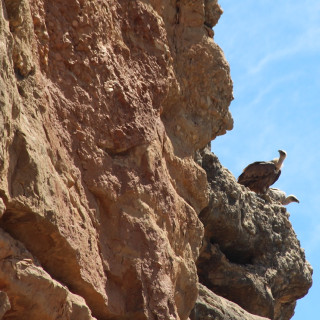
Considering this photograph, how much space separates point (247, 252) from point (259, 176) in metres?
3.00

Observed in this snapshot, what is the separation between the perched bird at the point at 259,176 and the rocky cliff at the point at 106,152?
4.60m

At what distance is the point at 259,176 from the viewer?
14.7m

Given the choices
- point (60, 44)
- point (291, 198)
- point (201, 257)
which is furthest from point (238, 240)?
point (291, 198)

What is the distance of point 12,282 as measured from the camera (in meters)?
5.45

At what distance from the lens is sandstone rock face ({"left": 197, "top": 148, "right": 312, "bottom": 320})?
11.2m

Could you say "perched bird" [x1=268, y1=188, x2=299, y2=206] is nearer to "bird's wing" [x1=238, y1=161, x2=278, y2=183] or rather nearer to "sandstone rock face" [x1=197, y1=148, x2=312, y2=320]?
"bird's wing" [x1=238, y1=161, x2=278, y2=183]

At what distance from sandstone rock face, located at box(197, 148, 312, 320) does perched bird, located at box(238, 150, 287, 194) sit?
5.49ft

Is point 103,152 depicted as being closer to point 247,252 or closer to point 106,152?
point 106,152

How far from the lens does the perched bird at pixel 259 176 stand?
47.7 feet

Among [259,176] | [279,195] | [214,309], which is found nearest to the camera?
[214,309]

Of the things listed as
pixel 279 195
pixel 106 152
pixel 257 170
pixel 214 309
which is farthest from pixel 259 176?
pixel 106 152

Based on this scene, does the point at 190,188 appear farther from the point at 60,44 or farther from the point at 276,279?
the point at 276,279

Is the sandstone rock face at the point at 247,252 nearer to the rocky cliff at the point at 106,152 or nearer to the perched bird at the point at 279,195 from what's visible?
the rocky cliff at the point at 106,152

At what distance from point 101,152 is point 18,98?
138cm
